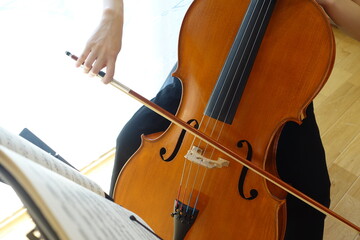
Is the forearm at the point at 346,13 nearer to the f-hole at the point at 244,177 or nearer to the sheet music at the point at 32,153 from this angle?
the f-hole at the point at 244,177

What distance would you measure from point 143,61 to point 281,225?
868mm

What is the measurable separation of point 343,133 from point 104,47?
122 cm

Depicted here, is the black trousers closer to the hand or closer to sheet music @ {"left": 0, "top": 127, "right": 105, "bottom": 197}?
the hand

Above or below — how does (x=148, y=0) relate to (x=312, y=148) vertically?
above

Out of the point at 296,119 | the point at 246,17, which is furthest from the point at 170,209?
the point at 246,17

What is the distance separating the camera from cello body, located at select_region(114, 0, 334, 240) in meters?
0.75

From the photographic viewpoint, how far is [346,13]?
2.77 feet

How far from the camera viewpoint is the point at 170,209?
78cm

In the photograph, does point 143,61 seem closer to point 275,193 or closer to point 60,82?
point 60,82

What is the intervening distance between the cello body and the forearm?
0.38 feet

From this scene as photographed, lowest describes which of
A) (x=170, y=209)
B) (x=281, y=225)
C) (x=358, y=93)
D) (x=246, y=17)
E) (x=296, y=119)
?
(x=170, y=209)

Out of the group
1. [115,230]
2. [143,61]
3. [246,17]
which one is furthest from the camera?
[143,61]

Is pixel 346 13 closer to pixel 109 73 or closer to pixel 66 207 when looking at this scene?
pixel 109 73

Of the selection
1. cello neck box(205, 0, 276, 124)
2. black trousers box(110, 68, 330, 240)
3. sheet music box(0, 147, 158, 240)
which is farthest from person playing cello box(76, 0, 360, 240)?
sheet music box(0, 147, 158, 240)
